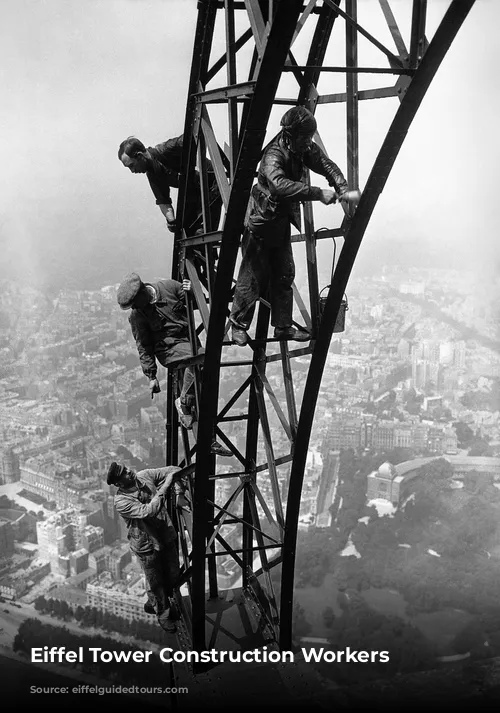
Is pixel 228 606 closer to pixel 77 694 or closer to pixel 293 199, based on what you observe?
pixel 293 199

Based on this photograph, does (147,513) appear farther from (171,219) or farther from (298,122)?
(298,122)

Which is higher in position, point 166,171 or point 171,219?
point 166,171

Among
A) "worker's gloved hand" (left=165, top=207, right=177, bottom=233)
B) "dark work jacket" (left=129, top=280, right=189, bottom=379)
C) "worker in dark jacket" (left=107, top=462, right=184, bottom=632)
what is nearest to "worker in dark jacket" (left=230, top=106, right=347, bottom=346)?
"dark work jacket" (left=129, top=280, right=189, bottom=379)

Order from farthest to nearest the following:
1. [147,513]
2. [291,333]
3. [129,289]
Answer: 1. [147,513]
2. [129,289]
3. [291,333]

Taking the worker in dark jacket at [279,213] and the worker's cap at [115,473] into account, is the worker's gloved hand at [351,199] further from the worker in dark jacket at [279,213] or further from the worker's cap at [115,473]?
the worker's cap at [115,473]

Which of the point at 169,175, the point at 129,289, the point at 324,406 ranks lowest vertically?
the point at 324,406

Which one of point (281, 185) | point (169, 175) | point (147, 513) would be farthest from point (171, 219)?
point (147, 513)
